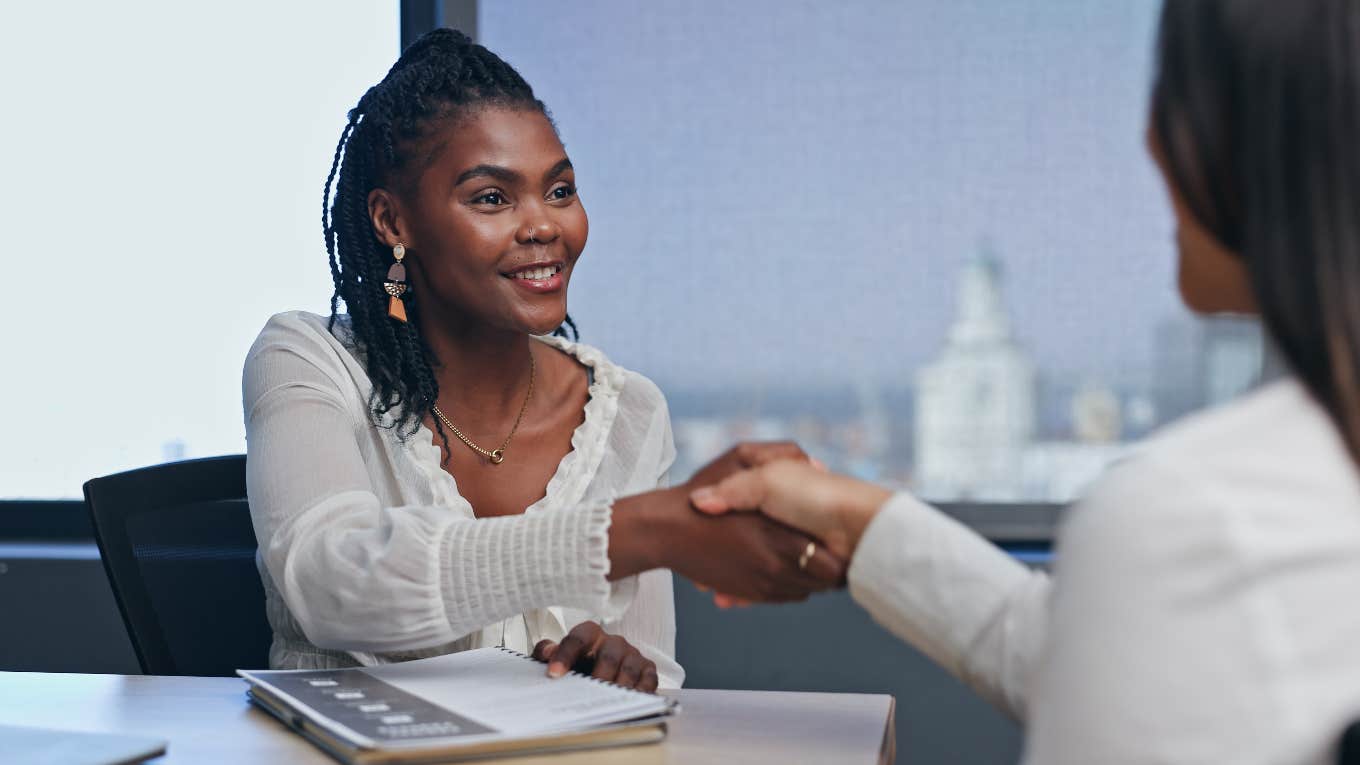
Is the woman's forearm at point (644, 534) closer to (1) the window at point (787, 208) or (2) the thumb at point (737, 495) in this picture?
(2) the thumb at point (737, 495)

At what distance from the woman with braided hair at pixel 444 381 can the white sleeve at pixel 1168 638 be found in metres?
0.72

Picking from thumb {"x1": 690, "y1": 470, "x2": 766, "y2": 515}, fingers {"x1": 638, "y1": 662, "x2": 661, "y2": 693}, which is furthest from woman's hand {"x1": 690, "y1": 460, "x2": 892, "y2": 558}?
fingers {"x1": 638, "y1": 662, "x2": 661, "y2": 693}

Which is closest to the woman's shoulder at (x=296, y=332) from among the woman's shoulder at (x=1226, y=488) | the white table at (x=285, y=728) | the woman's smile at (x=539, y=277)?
the woman's smile at (x=539, y=277)

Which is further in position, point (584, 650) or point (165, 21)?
point (165, 21)

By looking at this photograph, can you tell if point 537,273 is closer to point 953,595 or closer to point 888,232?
point 888,232

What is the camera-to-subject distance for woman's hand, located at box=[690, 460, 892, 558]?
1.16 meters

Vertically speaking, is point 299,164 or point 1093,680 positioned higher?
point 299,164

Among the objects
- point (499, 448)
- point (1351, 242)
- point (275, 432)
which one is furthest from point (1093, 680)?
point (499, 448)

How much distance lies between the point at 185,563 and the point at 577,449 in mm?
553

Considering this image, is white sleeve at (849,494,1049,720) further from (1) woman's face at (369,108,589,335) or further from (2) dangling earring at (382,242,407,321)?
(2) dangling earring at (382,242,407,321)

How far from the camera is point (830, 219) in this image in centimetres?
235

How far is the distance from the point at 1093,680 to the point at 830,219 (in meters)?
1.82

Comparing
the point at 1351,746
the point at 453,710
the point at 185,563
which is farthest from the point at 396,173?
the point at 1351,746

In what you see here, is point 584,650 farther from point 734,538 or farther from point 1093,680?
point 1093,680
